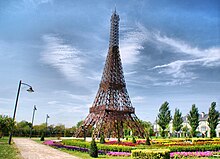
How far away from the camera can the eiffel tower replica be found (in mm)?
35594

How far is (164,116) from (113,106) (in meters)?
16.3

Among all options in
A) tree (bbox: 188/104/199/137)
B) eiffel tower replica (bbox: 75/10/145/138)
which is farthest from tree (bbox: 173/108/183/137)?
eiffel tower replica (bbox: 75/10/145/138)

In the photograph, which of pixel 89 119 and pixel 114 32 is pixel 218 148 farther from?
pixel 114 32

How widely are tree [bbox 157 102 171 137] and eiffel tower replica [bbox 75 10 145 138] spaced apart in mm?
10625

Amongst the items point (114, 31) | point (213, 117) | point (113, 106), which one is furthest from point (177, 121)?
point (114, 31)

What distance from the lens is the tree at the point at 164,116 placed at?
4716cm

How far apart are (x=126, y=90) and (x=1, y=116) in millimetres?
26465

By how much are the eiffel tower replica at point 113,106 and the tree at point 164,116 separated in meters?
10.6

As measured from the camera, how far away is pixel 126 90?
138ft

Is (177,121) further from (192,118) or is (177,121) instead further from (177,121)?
(192,118)

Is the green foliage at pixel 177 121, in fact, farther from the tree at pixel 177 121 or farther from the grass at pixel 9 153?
the grass at pixel 9 153

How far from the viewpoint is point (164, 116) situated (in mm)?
47656

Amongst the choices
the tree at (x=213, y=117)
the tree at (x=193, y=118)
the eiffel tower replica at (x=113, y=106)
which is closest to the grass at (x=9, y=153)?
the eiffel tower replica at (x=113, y=106)

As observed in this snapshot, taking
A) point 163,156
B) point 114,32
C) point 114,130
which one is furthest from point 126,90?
point 163,156
